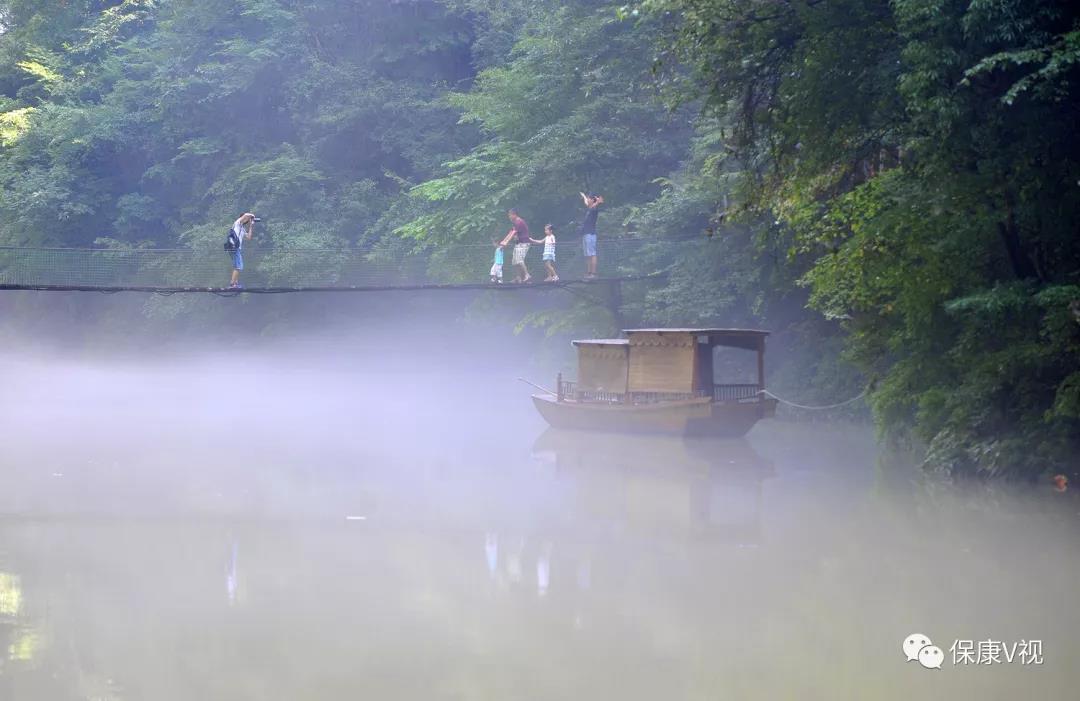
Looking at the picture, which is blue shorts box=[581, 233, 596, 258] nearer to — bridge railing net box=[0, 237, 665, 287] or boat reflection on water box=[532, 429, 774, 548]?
bridge railing net box=[0, 237, 665, 287]

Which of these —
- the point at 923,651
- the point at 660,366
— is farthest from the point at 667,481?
the point at 923,651

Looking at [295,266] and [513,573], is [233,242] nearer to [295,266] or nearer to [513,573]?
[295,266]

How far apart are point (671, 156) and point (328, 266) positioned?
9222 millimetres

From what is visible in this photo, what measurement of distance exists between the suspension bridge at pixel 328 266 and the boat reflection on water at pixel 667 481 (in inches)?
138

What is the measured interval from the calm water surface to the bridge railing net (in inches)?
272

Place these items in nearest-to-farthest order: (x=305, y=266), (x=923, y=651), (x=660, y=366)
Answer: (x=923, y=651)
(x=660, y=366)
(x=305, y=266)

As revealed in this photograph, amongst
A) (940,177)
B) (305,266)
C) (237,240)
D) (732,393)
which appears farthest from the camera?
(305,266)

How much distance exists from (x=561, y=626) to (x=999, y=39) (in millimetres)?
7151

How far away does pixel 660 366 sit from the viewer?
20594mm

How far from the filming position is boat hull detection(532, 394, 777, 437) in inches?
778

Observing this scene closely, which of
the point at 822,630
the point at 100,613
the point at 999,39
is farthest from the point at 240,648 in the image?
the point at 999,39

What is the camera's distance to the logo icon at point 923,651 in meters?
7.83

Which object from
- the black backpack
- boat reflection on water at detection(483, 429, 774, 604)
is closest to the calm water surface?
boat reflection on water at detection(483, 429, 774, 604)

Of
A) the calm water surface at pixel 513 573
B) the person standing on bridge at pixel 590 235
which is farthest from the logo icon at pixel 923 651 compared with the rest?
the person standing on bridge at pixel 590 235
